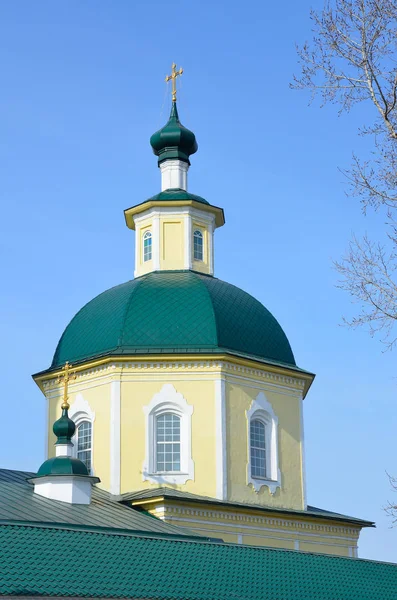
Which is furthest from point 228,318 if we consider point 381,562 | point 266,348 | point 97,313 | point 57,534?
point 57,534

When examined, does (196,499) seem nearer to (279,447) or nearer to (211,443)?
(211,443)

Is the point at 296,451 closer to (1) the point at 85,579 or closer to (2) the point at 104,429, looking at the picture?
(2) the point at 104,429

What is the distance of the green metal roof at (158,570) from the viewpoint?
12672mm

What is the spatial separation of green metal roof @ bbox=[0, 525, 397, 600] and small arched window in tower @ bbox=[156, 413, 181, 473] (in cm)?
330

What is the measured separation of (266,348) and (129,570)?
7.51 metres

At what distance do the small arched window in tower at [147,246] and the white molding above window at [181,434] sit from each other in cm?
385

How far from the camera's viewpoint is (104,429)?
1922 cm

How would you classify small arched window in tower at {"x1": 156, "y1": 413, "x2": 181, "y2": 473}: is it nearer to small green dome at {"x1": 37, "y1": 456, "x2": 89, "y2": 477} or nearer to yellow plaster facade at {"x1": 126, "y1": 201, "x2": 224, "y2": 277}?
small green dome at {"x1": 37, "y1": 456, "x2": 89, "y2": 477}

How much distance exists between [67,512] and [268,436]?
5114 millimetres

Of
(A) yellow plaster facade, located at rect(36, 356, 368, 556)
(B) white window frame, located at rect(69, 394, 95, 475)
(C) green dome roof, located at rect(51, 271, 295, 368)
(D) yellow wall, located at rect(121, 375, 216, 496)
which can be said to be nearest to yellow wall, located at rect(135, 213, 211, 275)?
(C) green dome roof, located at rect(51, 271, 295, 368)

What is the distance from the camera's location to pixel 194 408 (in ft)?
62.5

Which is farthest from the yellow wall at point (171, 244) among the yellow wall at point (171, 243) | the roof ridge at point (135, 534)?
the roof ridge at point (135, 534)

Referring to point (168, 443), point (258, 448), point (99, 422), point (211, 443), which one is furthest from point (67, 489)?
point (258, 448)

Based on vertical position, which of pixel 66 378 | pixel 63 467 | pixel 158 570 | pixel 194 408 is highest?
pixel 66 378
